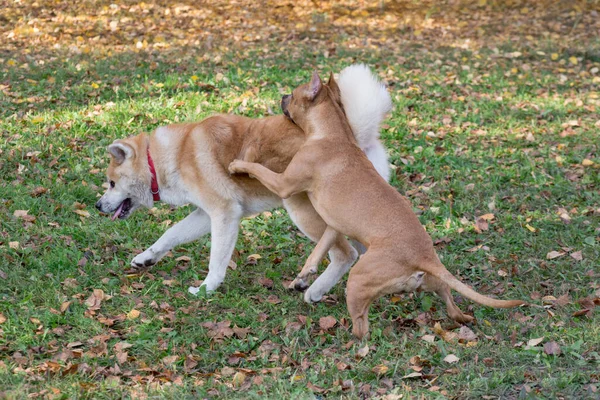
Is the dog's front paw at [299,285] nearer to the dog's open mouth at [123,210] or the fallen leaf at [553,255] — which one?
the dog's open mouth at [123,210]

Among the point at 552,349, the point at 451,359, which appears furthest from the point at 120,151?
the point at 552,349

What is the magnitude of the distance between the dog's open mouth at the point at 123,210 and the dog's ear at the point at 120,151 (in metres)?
0.38

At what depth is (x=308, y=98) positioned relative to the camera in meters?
6.04

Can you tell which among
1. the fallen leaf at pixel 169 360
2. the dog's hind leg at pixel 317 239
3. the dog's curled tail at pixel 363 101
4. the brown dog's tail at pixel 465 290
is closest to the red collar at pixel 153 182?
the dog's hind leg at pixel 317 239

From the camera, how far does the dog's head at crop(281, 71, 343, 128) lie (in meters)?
6.03

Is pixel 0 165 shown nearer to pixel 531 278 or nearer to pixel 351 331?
pixel 351 331

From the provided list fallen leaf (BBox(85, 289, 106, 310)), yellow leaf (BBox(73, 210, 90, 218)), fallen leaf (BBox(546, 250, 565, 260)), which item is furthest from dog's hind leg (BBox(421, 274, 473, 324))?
yellow leaf (BBox(73, 210, 90, 218))

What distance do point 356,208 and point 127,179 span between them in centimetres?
217

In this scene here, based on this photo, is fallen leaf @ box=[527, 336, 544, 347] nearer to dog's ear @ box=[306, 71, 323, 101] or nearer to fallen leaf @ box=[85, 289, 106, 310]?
dog's ear @ box=[306, 71, 323, 101]

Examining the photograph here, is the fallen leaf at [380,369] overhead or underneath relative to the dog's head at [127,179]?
underneath

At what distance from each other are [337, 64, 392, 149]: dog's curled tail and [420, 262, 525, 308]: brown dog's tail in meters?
1.35

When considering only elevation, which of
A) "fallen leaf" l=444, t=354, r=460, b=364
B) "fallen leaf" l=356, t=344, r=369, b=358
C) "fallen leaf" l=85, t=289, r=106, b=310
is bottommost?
"fallen leaf" l=85, t=289, r=106, b=310

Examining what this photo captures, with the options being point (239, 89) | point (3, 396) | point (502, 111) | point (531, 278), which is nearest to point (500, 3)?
point (502, 111)

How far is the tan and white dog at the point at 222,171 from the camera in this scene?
6.04 meters
